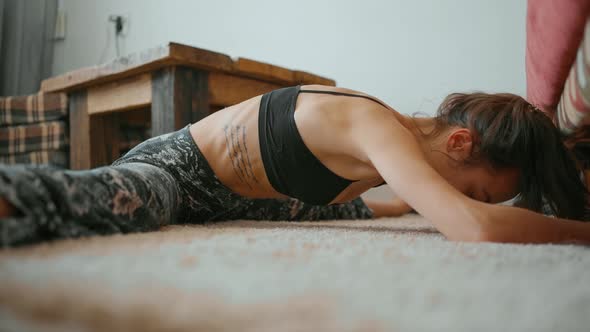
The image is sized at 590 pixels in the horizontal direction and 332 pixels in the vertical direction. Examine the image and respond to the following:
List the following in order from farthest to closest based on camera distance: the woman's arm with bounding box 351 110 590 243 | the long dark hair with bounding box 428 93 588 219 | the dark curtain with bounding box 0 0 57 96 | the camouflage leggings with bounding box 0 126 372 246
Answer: the dark curtain with bounding box 0 0 57 96
the long dark hair with bounding box 428 93 588 219
the woman's arm with bounding box 351 110 590 243
the camouflage leggings with bounding box 0 126 372 246

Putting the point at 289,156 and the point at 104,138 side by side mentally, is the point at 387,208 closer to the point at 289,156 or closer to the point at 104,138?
the point at 289,156

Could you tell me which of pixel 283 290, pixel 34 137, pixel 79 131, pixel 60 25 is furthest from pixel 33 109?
pixel 283 290

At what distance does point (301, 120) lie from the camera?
0.88 metres

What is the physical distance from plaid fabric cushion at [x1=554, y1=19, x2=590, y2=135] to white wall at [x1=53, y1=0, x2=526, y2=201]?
0.70 meters

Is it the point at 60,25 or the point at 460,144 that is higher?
the point at 60,25

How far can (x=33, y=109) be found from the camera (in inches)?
68.1

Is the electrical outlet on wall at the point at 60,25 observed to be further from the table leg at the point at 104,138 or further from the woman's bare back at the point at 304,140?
the woman's bare back at the point at 304,140

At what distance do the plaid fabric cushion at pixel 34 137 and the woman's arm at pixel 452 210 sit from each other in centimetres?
136

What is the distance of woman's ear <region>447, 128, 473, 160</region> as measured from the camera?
33.1 inches

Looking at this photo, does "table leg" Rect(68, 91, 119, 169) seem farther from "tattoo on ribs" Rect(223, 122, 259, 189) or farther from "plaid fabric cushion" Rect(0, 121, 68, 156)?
"tattoo on ribs" Rect(223, 122, 259, 189)

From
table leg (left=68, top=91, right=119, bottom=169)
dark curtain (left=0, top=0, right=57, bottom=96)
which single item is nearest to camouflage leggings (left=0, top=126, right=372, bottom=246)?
table leg (left=68, top=91, right=119, bottom=169)

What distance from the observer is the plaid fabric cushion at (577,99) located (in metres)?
0.66

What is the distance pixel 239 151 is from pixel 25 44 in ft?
7.75

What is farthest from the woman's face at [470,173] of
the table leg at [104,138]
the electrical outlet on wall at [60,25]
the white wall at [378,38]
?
the electrical outlet on wall at [60,25]
